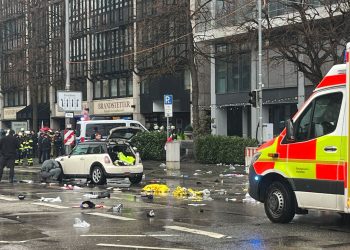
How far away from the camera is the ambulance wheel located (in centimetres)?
1011

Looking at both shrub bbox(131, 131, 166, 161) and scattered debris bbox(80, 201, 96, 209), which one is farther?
shrub bbox(131, 131, 166, 161)

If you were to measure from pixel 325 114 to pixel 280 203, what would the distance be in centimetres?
185

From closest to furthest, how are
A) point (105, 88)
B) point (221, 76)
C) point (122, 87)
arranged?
point (221, 76) < point (122, 87) < point (105, 88)

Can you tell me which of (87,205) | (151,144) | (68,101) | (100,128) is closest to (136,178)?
(87,205)

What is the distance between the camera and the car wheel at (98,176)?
18.9m

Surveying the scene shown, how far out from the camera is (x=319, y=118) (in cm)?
972

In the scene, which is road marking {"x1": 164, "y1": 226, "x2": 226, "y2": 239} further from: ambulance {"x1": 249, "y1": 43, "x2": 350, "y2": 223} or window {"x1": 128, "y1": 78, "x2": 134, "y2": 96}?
window {"x1": 128, "y1": 78, "x2": 134, "y2": 96}

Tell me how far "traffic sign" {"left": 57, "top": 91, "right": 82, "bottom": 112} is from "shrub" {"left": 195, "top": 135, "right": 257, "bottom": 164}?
650 cm

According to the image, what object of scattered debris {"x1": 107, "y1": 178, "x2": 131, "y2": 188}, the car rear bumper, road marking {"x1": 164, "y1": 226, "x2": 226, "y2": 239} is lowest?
road marking {"x1": 164, "y1": 226, "x2": 226, "y2": 239}

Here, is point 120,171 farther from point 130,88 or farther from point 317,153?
point 130,88

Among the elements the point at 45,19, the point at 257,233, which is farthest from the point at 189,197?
the point at 45,19

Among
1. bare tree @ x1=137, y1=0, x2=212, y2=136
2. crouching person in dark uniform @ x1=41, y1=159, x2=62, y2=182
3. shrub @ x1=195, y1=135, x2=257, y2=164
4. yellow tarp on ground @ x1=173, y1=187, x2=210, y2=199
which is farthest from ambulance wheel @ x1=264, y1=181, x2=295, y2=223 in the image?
bare tree @ x1=137, y1=0, x2=212, y2=136

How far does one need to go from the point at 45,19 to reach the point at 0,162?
1310 inches

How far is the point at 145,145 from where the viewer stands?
31281mm
